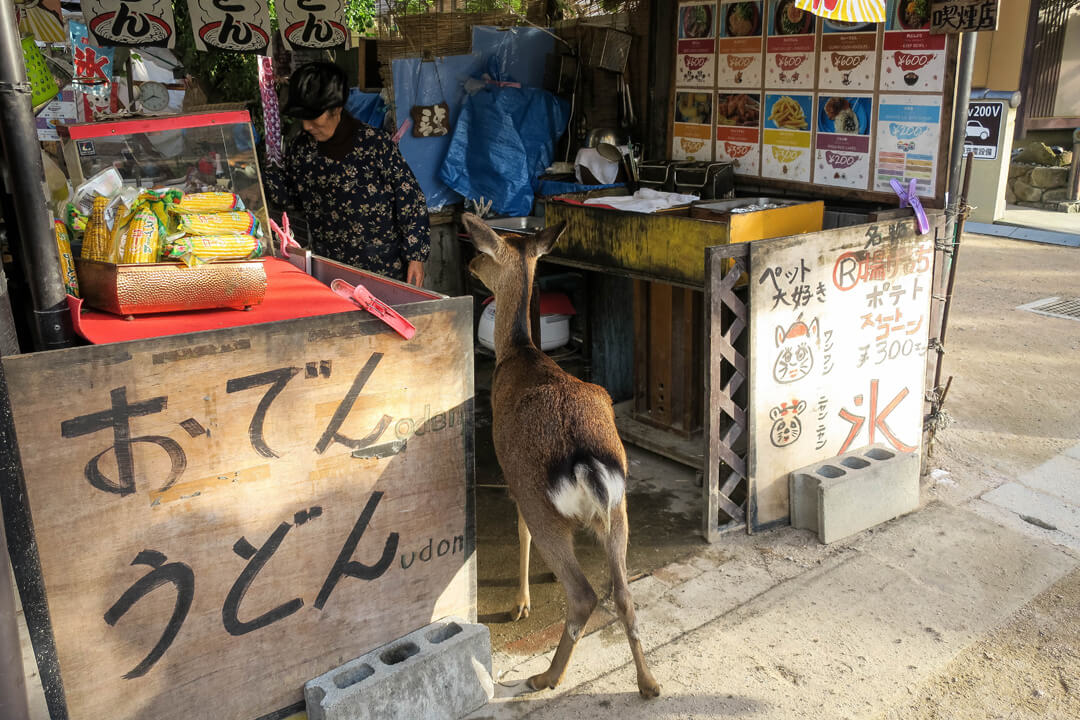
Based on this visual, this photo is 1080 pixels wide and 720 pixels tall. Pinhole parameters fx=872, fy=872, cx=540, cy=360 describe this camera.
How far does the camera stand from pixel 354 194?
490 cm

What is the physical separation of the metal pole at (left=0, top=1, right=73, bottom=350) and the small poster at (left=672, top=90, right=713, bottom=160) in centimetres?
476

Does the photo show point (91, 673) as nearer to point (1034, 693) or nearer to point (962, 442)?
point (1034, 693)

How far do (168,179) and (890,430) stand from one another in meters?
4.05

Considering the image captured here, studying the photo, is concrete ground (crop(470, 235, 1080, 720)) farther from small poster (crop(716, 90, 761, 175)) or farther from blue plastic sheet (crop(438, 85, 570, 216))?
blue plastic sheet (crop(438, 85, 570, 216))

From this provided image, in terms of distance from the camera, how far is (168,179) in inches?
148

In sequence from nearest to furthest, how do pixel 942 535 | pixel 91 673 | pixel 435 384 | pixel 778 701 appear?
pixel 91 673 → pixel 435 384 → pixel 778 701 → pixel 942 535

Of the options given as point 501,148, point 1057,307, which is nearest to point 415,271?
point 501,148

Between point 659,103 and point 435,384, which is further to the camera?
point 659,103

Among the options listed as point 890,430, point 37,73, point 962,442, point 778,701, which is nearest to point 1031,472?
point 962,442

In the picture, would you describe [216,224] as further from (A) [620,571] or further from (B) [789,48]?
(B) [789,48]

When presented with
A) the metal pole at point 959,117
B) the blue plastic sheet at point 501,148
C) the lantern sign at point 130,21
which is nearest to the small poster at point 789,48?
the metal pole at point 959,117

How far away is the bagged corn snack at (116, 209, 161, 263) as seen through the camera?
2.76m

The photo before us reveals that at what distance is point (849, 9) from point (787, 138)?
133 cm

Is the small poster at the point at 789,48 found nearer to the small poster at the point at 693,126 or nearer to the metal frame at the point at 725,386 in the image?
the small poster at the point at 693,126
